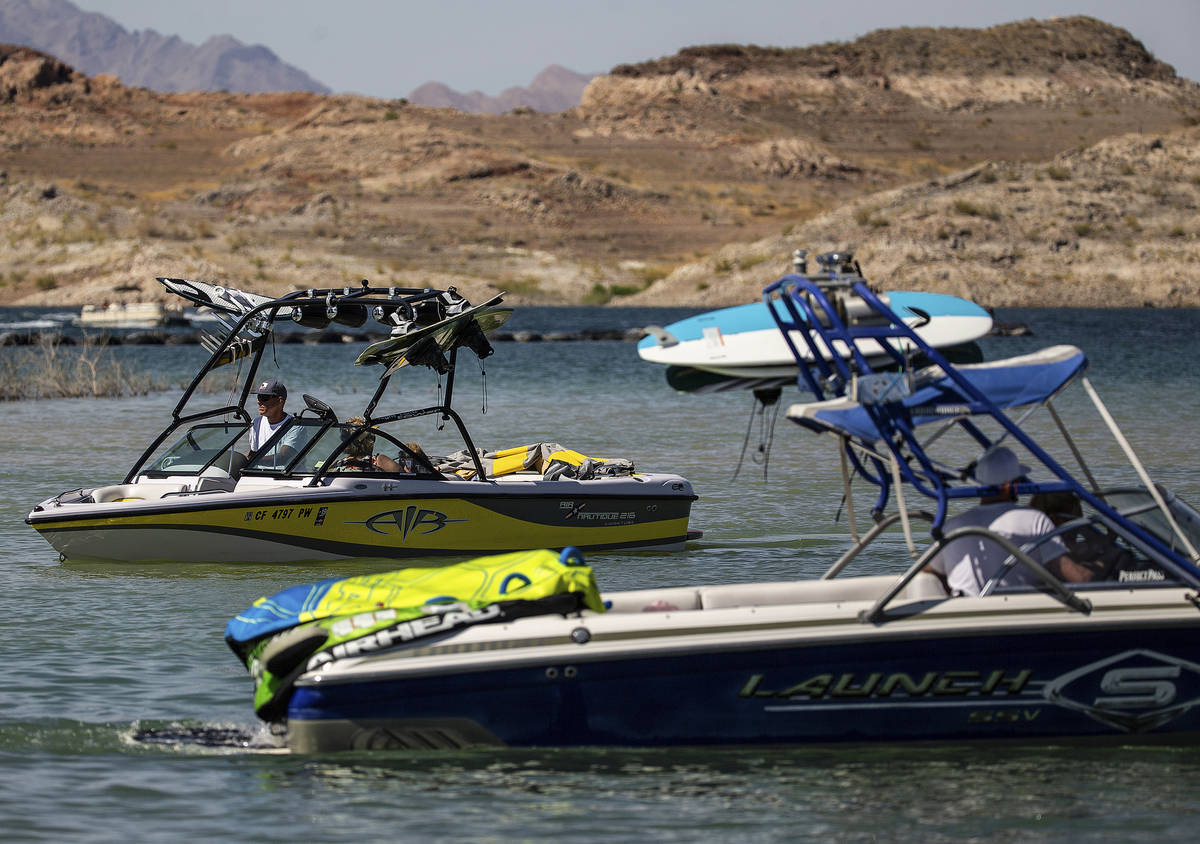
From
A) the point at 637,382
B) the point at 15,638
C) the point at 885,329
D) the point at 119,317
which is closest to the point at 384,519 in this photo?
the point at 15,638

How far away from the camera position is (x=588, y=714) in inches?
298

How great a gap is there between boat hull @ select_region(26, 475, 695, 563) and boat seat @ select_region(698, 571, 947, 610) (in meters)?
5.37

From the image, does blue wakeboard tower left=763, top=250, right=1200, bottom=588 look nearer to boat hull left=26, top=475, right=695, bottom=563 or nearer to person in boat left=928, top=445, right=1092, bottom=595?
person in boat left=928, top=445, right=1092, bottom=595

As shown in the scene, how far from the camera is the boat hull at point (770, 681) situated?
7516mm

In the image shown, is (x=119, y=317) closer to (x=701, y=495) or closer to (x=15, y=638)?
(x=701, y=495)

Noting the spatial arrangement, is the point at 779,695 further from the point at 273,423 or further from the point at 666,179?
the point at 666,179

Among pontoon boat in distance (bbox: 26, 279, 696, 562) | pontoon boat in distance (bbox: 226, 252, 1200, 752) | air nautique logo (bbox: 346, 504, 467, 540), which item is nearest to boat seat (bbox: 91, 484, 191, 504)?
pontoon boat in distance (bbox: 26, 279, 696, 562)

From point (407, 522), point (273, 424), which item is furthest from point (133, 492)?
point (407, 522)

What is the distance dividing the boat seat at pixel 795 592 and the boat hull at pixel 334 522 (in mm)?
5370

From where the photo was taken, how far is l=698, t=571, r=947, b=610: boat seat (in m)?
8.43

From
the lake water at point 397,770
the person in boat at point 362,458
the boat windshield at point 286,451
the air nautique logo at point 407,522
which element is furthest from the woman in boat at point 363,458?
the lake water at point 397,770

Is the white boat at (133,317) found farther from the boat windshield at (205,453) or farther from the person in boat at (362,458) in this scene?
the person in boat at (362,458)

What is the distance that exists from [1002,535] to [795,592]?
3.97ft

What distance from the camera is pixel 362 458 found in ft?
44.8
